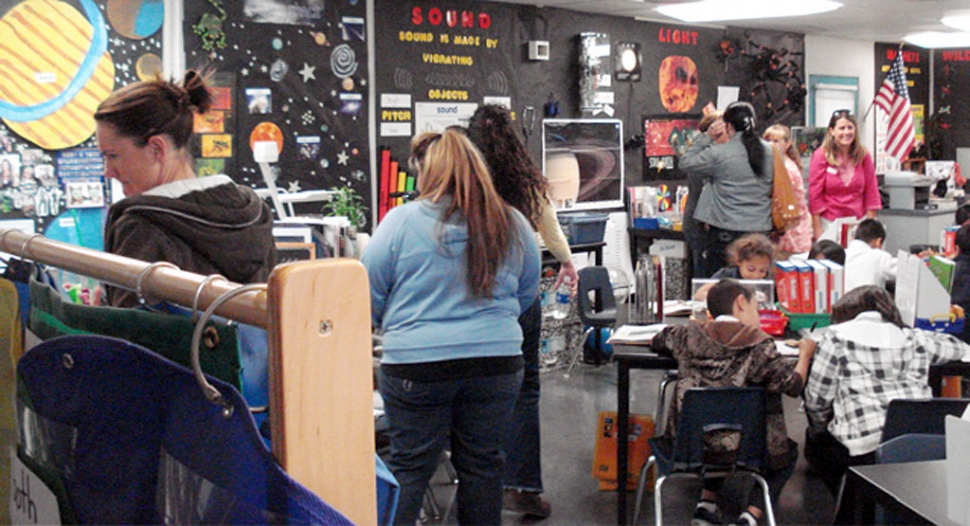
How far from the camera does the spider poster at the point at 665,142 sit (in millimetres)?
8812

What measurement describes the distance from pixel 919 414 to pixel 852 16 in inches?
266

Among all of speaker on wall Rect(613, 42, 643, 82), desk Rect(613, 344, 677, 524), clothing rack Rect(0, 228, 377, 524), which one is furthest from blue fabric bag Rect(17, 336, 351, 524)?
speaker on wall Rect(613, 42, 643, 82)

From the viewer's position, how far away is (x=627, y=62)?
28.2ft

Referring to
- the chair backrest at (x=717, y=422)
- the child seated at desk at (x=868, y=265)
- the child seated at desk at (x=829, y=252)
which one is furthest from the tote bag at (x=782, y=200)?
the chair backrest at (x=717, y=422)

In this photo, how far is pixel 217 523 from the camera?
786 mm

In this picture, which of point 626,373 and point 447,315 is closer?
point 447,315

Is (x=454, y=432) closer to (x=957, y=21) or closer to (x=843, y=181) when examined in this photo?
(x=843, y=181)

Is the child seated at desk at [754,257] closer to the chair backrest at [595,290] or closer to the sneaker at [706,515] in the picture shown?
the sneaker at [706,515]

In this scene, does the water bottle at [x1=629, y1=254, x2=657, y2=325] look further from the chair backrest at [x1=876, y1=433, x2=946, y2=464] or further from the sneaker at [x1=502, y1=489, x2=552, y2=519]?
the chair backrest at [x1=876, y1=433, x2=946, y2=464]

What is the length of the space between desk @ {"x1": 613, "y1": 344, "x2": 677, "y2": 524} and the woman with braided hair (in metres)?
2.16

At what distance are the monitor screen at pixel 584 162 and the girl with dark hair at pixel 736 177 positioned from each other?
204 cm

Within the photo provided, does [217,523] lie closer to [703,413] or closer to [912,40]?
[703,413]

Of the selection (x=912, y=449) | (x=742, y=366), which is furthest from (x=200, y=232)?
(x=742, y=366)

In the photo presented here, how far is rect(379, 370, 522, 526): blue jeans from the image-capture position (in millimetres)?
2895
